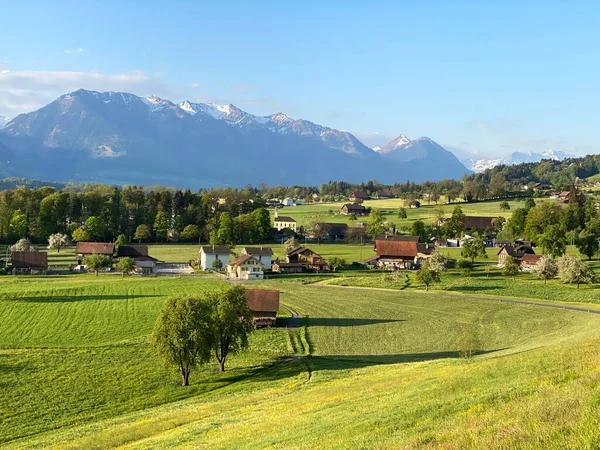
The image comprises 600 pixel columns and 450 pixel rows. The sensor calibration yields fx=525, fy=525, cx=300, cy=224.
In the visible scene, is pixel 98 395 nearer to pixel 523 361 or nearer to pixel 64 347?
pixel 64 347

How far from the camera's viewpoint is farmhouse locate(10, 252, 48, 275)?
9394 centimetres

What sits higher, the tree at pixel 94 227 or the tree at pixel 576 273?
the tree at pixel 94 227

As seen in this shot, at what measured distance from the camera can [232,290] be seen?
46.5 metres

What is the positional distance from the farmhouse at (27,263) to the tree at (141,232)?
38.0m

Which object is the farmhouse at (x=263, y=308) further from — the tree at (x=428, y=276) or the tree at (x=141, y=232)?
the tree at (x=141, y=232)

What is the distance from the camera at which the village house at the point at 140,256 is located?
335 feet

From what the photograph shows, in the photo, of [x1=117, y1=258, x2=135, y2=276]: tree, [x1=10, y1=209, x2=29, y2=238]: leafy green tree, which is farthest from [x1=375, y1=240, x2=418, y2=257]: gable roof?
[x1=10, y1=209, x2=29, y2=238]: leafy green tree

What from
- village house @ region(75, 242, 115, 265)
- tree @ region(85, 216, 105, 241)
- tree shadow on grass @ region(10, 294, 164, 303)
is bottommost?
tree shadow on grass @ region(10, 294, 164, 303)

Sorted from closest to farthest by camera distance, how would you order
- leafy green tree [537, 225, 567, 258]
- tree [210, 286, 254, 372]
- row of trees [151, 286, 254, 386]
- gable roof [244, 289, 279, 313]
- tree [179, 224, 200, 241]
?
row of trees [151, 286, 254, 386] < tree [210, 286, 254, 372] < gable roof [244, 289, 279, 313] < leafy green tree [537, 225, 567, 258] < tree [179, 224, 200, 241]

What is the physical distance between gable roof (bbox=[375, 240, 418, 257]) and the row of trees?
67461 mm

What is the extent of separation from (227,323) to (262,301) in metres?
15.5

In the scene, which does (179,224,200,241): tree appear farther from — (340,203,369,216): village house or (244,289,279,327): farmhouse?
(244,289,279,327): farmhouse

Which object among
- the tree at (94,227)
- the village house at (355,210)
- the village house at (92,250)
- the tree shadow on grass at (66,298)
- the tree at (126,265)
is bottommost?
the tree shadow on grass at (66,298)

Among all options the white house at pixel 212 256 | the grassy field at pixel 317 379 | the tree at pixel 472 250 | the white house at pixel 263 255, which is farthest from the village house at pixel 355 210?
the grassy field at pixel 317 379
